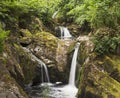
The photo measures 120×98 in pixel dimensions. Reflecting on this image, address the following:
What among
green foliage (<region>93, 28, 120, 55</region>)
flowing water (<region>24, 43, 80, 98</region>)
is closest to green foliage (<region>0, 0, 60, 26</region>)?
flowing water (<region>24, 43, 80, 98</region>)

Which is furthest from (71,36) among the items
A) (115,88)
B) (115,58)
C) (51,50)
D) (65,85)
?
(115,88)

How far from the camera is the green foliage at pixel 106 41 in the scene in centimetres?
1184

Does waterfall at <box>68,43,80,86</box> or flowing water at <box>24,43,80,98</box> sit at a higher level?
waterfall at <box>68,43,80,86</box>

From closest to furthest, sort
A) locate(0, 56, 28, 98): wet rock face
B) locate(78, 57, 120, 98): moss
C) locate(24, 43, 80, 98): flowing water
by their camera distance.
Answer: locate(0, 56, 28, 98): wet rock face
locate(78, 57, 120, 98): moss
locate(24, 43, 80, 98): flowing water

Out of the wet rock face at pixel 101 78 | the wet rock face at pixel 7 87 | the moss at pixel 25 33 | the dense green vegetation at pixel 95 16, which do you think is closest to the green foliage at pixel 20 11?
the dense green vegetation at pixel 95 16

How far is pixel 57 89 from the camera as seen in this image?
14.4 m

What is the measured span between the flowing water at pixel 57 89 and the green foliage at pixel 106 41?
2.68m

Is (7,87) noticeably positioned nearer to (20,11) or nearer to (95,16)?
(95,16)

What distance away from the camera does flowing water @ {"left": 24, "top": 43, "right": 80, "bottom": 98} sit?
43.2ft

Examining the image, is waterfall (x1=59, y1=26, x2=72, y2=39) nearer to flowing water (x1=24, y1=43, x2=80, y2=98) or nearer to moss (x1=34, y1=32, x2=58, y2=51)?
moss (x1=34, y1=32, x2=58, y2=51)

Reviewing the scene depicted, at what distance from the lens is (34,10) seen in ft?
64.8

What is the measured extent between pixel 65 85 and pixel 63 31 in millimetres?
8207

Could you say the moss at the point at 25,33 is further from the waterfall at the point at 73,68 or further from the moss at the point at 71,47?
the waterfall at the point at 73,68

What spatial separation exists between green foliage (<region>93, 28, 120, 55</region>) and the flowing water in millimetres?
2678
